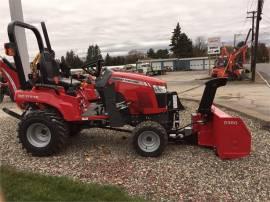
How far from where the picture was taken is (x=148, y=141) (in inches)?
249

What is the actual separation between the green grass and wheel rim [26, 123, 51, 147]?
1079 millimetres

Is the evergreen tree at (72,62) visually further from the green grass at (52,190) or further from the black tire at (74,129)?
the green grass at (52,190)

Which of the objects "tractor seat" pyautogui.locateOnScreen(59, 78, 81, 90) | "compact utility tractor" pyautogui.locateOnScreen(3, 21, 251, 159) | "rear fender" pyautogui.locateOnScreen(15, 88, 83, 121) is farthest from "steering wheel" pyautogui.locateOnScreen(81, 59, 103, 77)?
"rear fender" pyautogui.locateOnScreen(15, 88, 83, 121)

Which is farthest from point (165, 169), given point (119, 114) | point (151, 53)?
point (151, 53)

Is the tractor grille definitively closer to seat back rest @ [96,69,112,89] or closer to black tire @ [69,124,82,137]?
seat back rest @ [96,69,112,89]

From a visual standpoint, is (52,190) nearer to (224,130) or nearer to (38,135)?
(38,135)

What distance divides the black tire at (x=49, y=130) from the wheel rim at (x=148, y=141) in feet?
4.11

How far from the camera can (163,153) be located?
6.45m

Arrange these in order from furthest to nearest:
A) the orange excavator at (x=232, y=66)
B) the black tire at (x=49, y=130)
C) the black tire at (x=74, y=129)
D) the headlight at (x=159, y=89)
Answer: the orange excavator at (x=232, y=66) → the black tire at (x=74, y=129) → the headlight at (x=159, y=89) → the black tire at (x=49, y=130)

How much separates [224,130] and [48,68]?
321 centimetres

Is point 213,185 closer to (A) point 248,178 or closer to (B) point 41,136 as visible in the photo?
(A) point 248,178

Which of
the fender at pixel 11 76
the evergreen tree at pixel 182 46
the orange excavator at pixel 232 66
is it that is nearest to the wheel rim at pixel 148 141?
the fender at pixel 11 76

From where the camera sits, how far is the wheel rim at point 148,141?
245 inches

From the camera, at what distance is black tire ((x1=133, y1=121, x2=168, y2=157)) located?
6.15m
